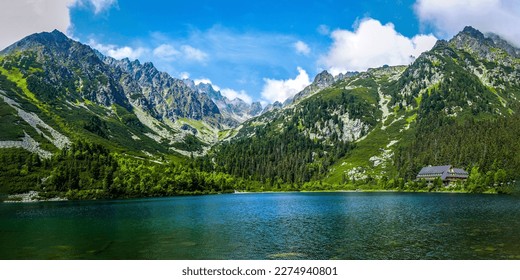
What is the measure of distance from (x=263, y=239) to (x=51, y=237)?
36.2 meters

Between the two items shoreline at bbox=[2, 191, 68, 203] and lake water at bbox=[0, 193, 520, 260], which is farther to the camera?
shoreline at bbox=[2, 191, 68, 203]

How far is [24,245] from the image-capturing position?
55.4 meters

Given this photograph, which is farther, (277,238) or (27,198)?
(27,198)

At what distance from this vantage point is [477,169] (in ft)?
635

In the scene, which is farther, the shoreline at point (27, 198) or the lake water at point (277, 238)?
the shoreline at point (27, 198)

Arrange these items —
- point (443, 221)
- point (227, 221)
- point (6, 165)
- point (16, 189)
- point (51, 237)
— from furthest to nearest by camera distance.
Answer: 1. point (6, 165)
2. point (16, 189)
3. point (227, 221)
4. point (443, 221)
5. point (51, 237)

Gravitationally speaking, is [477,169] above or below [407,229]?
above

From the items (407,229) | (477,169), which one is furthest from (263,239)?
(477,169)
